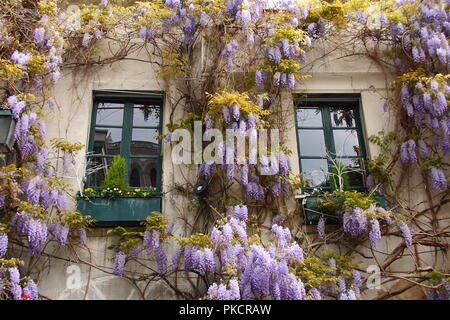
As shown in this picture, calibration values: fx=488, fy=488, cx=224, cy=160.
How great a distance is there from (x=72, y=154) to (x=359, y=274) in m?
3.66

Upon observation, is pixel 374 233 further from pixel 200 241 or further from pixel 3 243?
pixel 3 243

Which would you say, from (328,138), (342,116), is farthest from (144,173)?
(342,116)

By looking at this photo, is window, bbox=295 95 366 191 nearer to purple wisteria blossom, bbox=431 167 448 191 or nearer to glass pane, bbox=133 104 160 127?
purple wisteria blossom, bbox=431 167 448 191

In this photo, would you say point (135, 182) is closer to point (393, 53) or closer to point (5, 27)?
point (5, 27)

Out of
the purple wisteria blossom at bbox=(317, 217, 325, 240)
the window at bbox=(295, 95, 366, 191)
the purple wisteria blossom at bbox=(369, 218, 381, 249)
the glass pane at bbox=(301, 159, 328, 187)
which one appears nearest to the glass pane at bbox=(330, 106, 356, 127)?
the window at bbox=(295, 95, 366, 191)

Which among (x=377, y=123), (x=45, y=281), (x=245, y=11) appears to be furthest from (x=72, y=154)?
(x=377, y=123)

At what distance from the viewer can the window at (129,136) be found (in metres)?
6.26

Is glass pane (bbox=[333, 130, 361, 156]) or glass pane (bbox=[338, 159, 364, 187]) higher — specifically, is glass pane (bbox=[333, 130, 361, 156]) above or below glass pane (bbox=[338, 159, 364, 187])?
above

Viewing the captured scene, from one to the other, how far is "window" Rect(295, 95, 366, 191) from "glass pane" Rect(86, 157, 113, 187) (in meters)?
2.55

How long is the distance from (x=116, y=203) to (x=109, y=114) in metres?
1.56

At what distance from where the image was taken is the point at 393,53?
22.8ft

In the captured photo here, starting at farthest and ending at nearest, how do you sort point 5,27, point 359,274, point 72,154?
point 5,27, point 72,154, point 359,274

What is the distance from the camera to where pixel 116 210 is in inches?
224

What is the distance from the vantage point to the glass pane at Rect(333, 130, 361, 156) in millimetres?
6562
